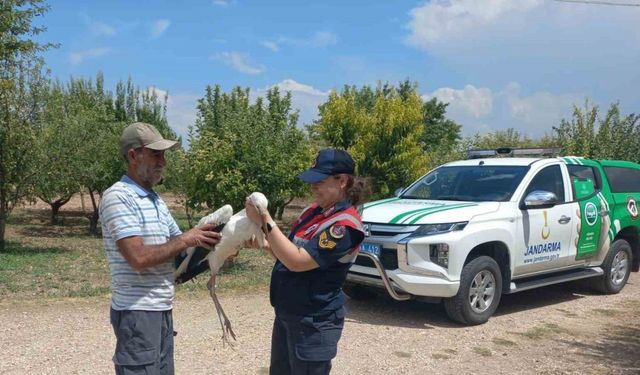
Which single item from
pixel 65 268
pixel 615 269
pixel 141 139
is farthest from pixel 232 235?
pixel 65 268

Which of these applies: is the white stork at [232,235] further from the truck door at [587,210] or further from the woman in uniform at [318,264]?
the truck door at [587,210]

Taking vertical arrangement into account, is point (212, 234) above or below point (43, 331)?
above

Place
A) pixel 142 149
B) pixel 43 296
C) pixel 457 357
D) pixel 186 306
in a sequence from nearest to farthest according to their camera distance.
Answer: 1. pixel 142 149
2. pixel 457 357
3. pixel 186 306
4. pixel 43 296

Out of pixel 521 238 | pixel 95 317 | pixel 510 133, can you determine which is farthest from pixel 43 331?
pixel 510 133

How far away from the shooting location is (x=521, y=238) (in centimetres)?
668

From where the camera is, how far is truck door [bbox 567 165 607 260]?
24.5ft

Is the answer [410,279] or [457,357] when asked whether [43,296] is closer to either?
[410,279]

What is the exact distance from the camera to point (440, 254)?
5980 mm

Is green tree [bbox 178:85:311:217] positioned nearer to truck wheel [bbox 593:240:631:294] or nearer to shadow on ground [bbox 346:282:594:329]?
shadow on ground [bbox 346:282:594:329]

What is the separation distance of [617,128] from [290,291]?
16.5 m

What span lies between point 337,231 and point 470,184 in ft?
15.8

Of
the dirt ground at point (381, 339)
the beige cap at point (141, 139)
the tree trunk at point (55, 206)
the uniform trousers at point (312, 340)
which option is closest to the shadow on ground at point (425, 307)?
the dirt ground at point (381, 339)

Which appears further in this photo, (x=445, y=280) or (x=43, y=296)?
(x=43, y=296)

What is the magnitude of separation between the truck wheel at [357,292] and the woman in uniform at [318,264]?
4.46m
